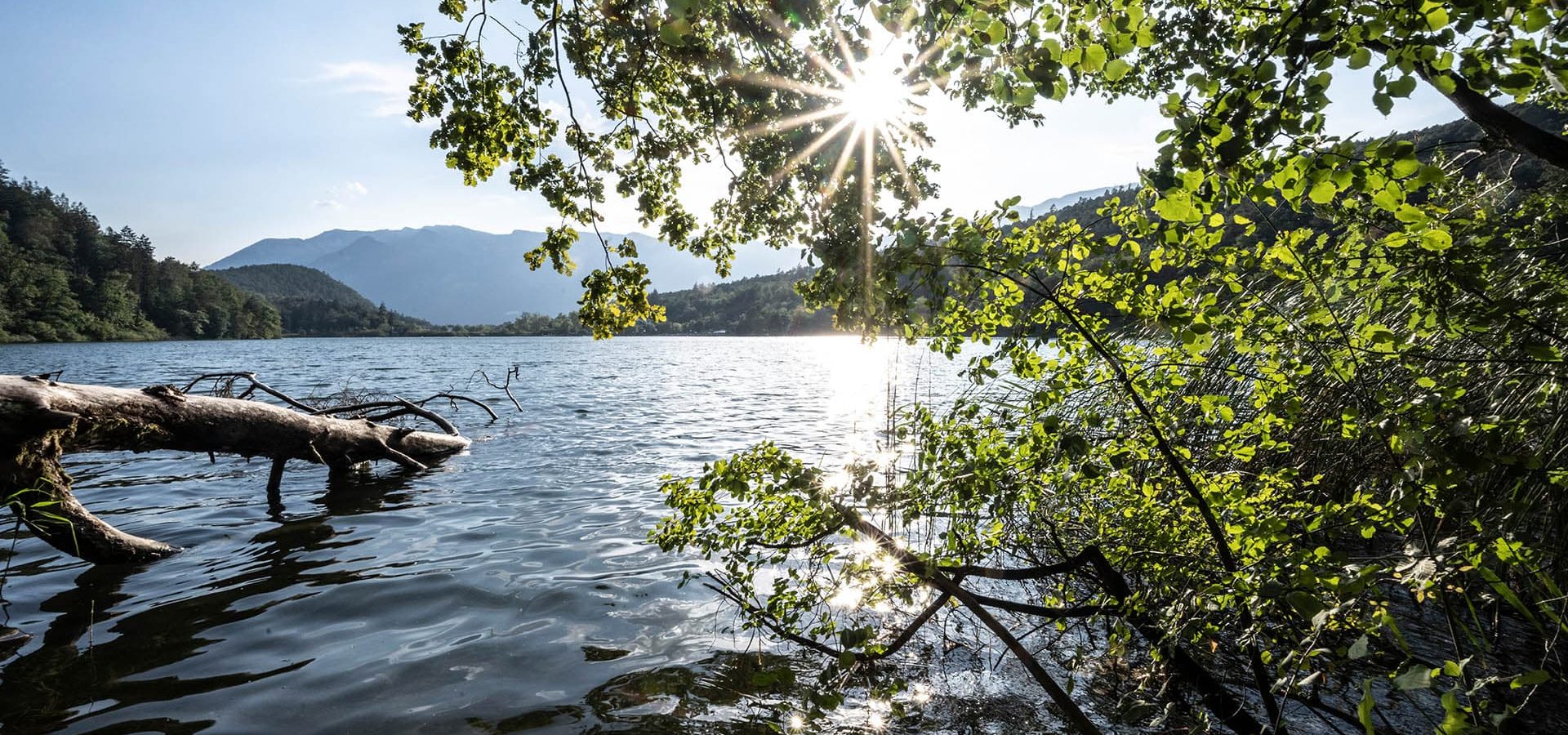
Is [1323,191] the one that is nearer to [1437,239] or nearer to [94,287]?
[1437,239]

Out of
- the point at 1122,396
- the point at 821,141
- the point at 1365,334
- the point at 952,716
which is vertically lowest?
the point at 952,716

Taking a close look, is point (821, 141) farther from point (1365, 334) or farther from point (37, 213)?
point (37, 213)

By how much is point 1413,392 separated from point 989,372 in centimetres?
240

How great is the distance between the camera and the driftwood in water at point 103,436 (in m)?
6.40

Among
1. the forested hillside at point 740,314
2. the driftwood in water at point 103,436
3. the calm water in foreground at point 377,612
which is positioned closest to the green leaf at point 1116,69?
the calm water in foreground at point 377,612

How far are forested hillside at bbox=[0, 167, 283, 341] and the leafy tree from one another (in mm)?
144712

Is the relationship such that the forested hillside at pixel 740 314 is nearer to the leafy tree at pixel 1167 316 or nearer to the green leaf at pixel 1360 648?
the leafy tree at pixel 1167 316

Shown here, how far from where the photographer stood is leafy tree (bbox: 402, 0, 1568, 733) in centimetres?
204

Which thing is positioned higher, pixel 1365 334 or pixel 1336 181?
pixel 1336 181

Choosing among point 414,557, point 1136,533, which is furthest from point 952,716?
point 414,557

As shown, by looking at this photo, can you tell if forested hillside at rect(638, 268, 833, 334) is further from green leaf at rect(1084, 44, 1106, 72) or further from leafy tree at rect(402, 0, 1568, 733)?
green leaf at rect(1084, 44, 1106, 72)

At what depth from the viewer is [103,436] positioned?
24.4 ft

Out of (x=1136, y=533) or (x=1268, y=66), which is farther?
(x=1136, y=533)

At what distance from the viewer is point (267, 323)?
14500cm
